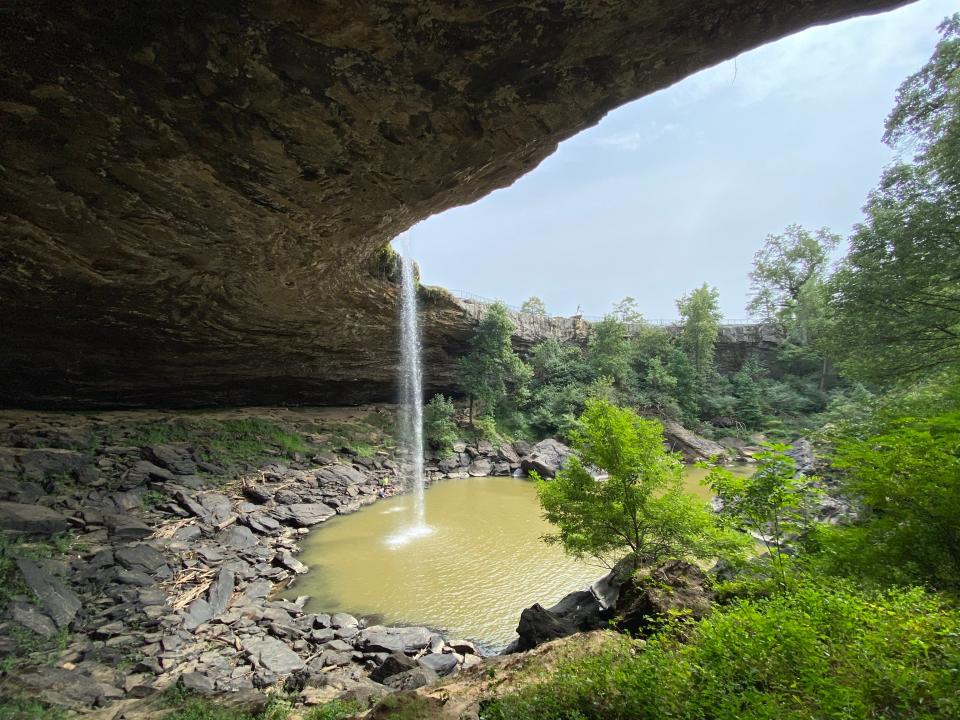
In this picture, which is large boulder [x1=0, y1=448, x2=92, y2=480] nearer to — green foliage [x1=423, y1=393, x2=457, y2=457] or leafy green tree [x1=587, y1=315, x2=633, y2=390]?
green foliage [x1=423, y1=393, x2=457, y2=457]

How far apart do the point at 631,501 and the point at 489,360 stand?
561 inches

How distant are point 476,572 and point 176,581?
4.80 meters

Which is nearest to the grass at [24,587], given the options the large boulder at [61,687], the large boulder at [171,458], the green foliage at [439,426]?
the large boulder at [61,687]

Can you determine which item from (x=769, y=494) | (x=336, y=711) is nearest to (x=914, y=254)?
(x=769, y=494)

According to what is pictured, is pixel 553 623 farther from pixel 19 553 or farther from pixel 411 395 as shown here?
pixel 411 395

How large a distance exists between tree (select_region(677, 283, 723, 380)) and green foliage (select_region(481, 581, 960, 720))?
2591 cm

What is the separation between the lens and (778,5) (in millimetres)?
3740

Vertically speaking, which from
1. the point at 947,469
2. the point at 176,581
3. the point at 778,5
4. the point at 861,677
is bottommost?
the point at 176,581

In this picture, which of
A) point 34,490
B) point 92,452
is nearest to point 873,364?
point 34,490

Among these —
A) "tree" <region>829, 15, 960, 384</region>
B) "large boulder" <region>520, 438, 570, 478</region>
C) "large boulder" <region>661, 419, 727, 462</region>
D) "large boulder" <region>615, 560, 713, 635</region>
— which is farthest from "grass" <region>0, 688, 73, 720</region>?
"large boulder" <region>661, 419, 727, 462</region>

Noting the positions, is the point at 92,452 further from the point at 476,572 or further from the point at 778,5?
the point at 778,5

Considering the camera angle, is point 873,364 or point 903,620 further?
point 873,364

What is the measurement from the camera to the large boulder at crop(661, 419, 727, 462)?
19453mm

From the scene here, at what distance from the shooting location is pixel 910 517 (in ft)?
9.37
